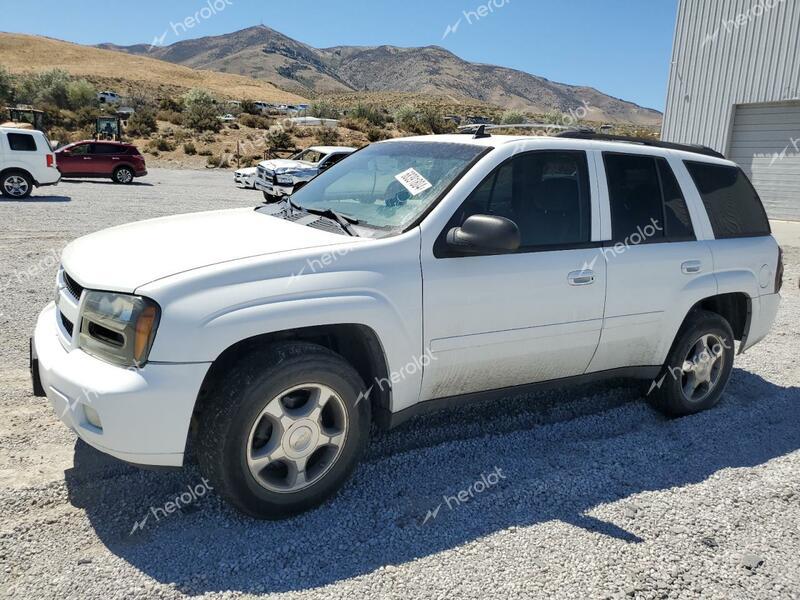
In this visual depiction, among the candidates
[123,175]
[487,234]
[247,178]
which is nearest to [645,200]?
[487,234]

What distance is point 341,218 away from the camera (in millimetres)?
3646

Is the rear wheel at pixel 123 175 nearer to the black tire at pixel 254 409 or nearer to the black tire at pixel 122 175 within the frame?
the black tire at pixel 122 175

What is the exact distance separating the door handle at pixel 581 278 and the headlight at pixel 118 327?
2254 millimetres

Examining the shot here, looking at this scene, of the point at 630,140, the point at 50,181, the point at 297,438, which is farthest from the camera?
the point at 50,181

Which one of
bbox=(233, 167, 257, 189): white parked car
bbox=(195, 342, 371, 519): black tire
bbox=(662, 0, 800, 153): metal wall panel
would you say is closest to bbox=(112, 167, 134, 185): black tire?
bbox=(233, 167, 257, 189): white parked car

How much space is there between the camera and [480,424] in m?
4.39

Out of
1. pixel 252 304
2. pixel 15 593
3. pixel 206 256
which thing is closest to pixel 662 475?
pixel 252 304

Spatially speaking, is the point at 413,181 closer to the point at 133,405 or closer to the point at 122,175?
the point at 133,405

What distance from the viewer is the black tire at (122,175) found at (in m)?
23.5

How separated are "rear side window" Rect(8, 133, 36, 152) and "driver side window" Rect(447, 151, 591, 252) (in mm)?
16191

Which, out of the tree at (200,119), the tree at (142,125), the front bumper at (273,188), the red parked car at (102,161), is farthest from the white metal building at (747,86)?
the tree at (142,125)

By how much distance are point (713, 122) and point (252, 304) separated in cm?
1897

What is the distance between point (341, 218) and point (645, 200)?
6.74 feet

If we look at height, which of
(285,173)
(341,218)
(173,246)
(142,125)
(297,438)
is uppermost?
(142,125)
